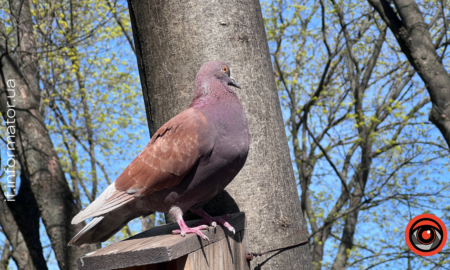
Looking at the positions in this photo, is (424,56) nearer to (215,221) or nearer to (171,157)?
(215,221)

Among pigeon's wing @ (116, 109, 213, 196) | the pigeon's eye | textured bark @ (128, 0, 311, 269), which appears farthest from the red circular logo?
pigeon's wing @ (116, 109, 213, 196)

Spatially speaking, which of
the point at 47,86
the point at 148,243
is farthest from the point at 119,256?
the point at 47,86

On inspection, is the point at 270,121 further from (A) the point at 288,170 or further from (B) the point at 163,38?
(B) the point at 163,38

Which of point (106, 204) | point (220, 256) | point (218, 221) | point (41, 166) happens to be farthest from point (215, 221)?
point (41, 166)

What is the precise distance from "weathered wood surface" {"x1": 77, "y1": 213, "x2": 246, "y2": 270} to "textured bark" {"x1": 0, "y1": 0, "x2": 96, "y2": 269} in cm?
320

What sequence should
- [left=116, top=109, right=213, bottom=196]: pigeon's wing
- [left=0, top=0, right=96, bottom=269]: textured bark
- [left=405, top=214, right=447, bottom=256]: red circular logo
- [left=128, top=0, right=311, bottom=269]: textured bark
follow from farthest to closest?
1. [left=0, top=0, right=96, bottom=269]: textured bark
2. [left=405, top=214, right=447, bottom=256]: red circular logo
3. [left=128, top=0, right=311, bottom=269]: textured bark
4. [left=116, top=109, right=213, bottom=196]: pigeon's wing

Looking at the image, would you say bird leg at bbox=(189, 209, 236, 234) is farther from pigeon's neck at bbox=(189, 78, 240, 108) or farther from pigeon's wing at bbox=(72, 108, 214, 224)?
pigeon's neck at bbox=(189, 78, 240, 108)

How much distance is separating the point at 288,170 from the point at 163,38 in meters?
0.99

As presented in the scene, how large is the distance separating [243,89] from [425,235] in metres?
2.32

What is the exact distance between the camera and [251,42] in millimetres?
2373

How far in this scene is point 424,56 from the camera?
3930mm

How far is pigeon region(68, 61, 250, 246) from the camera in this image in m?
1.76

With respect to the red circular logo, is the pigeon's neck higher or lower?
higher

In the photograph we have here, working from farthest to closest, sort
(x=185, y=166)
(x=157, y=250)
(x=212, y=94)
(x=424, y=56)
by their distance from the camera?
1. (x=424, y=56)
2. (x=212, y=94)
3. (x=185, y=166)
4. (x=157, y=250)
